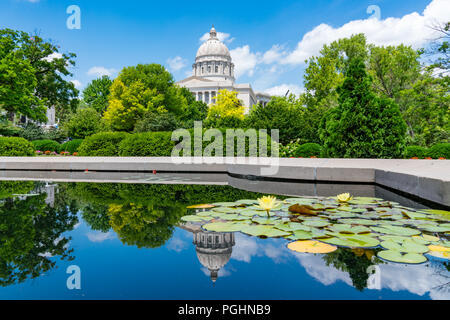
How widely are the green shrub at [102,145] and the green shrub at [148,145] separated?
484mm

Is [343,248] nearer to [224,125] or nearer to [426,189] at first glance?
[426,189]

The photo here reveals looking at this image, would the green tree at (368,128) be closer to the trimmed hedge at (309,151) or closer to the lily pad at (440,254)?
the trimmed hedge at (309,151)

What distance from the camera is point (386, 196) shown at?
4473 millimetres

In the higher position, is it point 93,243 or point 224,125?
point 224,125

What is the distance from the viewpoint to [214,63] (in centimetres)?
8906

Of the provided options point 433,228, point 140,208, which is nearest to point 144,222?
point 140,208

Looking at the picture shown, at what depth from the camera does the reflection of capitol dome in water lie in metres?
1.80

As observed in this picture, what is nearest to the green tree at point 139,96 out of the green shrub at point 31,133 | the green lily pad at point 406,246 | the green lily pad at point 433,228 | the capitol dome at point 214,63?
the green shrub at point 31,133

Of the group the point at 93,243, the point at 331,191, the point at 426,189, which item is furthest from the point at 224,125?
the point at 93,243

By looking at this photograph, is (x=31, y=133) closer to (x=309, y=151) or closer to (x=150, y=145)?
(x=150, y=145)

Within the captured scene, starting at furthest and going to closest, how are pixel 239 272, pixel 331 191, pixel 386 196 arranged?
pixel 331 191
pixel 386 196
pixel 239 272

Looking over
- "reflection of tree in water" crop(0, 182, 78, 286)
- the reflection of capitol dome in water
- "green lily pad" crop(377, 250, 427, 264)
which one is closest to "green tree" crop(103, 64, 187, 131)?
"reflection of tree in water" crop(0, 182, 78, 286)

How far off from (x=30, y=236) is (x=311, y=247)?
88.1 inches
